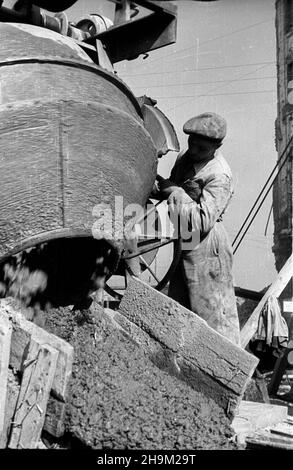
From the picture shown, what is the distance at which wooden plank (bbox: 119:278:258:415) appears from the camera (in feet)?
10.2

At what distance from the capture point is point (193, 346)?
10.7 feet

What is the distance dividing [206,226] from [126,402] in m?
1.37

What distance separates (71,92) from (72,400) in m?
1.57

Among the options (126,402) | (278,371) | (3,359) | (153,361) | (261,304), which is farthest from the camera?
(278,371)

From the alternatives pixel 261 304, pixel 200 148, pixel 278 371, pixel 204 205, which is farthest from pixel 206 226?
pixel 278 371

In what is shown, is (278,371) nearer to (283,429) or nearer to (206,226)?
(206,226)

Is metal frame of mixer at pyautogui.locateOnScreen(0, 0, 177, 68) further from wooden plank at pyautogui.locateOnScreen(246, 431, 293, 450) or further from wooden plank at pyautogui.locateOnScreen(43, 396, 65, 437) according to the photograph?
wooden plank at pyautogui.locateOnScreen(246, 431, 293, 450)

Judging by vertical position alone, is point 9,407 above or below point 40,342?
below

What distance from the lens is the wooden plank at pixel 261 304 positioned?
6.55 m

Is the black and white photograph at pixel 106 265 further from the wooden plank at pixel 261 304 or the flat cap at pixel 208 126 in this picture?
the wooden plank at pixel 261 304

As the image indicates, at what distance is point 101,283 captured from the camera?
12.4 ft
